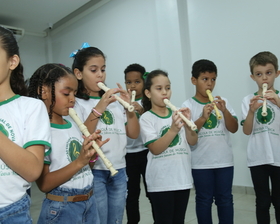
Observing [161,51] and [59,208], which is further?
[161,51]

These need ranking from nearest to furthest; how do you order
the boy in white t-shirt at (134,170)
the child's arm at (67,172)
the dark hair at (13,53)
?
the dark hair at (13,53) → the child's arm at (67,172) → the boy in white t-shirt at (134,170)

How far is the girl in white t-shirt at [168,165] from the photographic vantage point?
1503mm

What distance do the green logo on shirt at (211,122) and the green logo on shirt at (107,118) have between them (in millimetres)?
630

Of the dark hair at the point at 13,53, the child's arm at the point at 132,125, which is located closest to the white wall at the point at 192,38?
the child's arm at the point at 132,125

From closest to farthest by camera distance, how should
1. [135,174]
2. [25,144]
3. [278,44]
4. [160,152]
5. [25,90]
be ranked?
[25,144], [25,90], [160,152], [135,174], [278,44]

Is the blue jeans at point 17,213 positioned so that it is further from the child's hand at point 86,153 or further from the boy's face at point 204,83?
the boy's face at point 204,83

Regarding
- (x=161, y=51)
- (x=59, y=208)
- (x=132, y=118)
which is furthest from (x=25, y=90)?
(x=161, y=51)

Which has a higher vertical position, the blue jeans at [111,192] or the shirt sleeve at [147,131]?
the shirt sleeve at [147,131]

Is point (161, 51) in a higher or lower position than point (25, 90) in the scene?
higher

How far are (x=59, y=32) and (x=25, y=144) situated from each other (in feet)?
16.7

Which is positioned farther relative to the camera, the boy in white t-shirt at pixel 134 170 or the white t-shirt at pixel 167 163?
the boy in white t-shirt at pixel 134 170

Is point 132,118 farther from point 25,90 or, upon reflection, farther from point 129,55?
point 129,55

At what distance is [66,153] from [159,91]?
0.73 metres

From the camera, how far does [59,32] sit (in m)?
5.58
